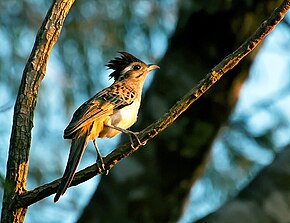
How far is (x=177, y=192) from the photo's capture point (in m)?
6.67

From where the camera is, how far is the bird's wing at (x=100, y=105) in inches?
174

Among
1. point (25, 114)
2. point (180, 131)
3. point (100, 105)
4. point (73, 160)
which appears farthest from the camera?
point (180, 131)

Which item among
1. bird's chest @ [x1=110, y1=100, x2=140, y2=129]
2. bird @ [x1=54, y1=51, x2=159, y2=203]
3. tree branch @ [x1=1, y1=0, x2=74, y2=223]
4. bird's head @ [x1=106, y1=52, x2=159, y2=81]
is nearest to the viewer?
tree branch @ [x1=1, y1=0, x2=74, y2=223]

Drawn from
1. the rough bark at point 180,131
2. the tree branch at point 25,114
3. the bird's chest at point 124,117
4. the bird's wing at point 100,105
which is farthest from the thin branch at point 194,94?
the rough bark at point 180,131

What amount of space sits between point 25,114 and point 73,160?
647mm

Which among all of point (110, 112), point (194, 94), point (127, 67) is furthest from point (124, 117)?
point (194, 94)

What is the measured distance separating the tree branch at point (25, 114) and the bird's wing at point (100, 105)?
77cm

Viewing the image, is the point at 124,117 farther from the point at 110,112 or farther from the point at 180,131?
the point at 180,131

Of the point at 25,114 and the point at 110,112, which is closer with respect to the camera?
the point at 25,114

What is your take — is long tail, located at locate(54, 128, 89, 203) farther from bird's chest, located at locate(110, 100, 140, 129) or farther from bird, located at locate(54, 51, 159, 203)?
bird's chest, located at locate(110, 100, 140, 129)

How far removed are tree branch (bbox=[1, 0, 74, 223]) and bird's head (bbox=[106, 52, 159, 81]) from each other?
2132 mm

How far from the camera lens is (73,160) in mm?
4023

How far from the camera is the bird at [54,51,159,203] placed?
425 cm

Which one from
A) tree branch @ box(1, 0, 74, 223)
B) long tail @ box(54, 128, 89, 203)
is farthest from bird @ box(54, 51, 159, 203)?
tree branch @ box(1, 0, 74, 223)
